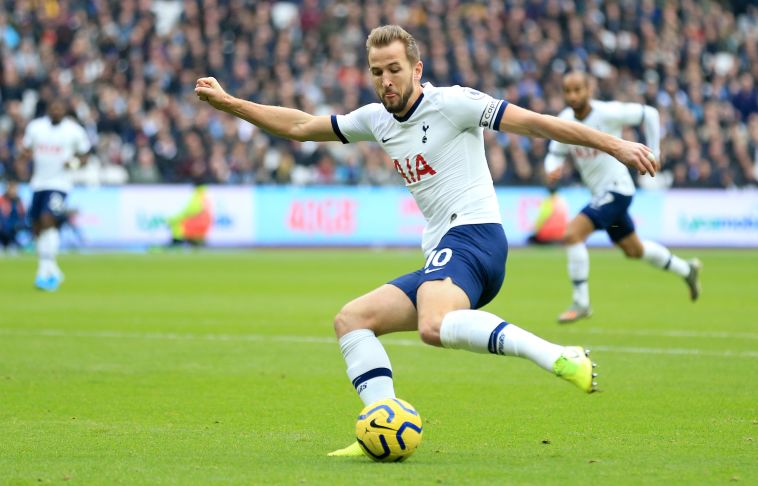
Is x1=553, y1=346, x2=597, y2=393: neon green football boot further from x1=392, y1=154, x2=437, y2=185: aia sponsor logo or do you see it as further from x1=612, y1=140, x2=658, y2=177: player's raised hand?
x1=392, y1=154, x2=437, y2=185: aia sponsor logo

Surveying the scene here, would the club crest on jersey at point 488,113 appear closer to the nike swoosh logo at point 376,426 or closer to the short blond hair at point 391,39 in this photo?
the short blond hair at point 391,39

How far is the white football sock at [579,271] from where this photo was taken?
14.3 m

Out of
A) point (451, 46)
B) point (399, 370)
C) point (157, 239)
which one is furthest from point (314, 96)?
point (399, 370)

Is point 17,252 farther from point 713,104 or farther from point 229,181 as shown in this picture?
point 713,104

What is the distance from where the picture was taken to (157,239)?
28312 millimetres

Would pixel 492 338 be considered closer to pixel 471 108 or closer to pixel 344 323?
pixel 344 323

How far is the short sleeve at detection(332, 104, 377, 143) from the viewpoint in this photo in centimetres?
733

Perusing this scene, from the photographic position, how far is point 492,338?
6137mm

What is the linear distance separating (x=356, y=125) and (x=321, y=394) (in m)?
2.54

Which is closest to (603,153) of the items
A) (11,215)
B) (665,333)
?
(665,333)

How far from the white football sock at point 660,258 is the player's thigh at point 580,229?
31.3 inches

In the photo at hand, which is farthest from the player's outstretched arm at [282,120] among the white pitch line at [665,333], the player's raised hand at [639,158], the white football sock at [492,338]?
the white pitch line at [665,333]

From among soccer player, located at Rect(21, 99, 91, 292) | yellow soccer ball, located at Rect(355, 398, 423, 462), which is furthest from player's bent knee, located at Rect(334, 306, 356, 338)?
soccer player, located at Rect(21, 99, 91, 292)

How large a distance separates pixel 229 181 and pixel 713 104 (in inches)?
500
